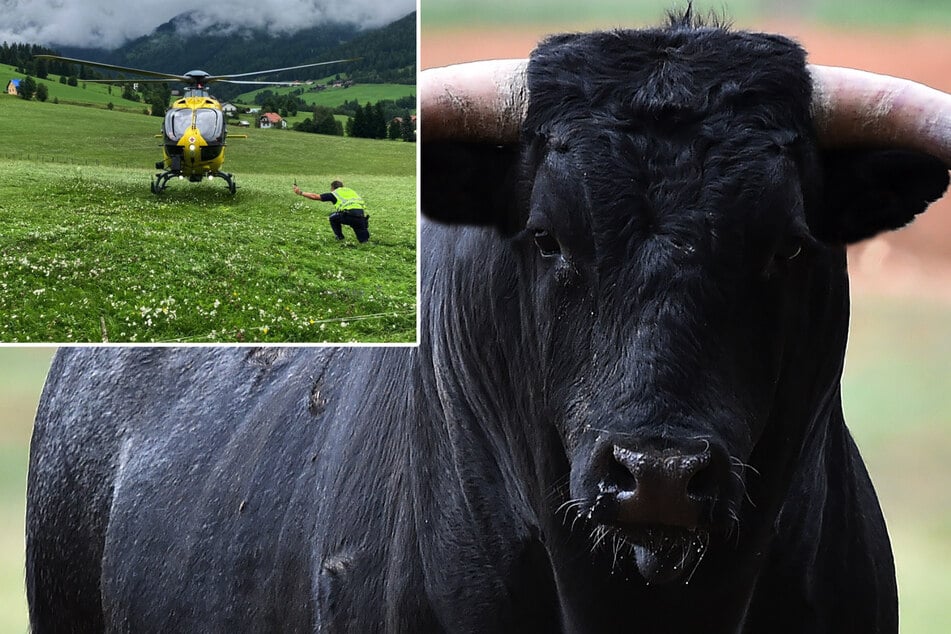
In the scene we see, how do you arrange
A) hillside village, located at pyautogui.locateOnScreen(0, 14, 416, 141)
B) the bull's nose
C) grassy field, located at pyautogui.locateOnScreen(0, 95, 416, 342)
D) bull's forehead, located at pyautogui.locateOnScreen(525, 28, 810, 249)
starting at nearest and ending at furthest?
the bull's nose, bull's forehead, located at pyautogui.locateOnScreen(525, 28, 810, 249), hillside village, located at pyautogui.locateOnScreen(0, 14, 416, 141), grassy field, located at pyautogui.locateOnScreen(0, 95, 416, 342)

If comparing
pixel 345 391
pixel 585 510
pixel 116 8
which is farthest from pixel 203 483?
pixel 585 510

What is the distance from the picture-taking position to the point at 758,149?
11.6 feet

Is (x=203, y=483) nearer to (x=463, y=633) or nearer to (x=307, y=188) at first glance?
(x=307, y=188)

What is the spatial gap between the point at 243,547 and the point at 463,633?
1.47 meters

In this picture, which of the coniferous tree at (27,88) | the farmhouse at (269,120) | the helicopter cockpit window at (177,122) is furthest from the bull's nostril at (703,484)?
the coniferous tree at (27,88)

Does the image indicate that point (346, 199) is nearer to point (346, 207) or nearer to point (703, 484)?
point (346, 207)

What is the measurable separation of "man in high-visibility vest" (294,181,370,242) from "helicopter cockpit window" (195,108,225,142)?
0.36m

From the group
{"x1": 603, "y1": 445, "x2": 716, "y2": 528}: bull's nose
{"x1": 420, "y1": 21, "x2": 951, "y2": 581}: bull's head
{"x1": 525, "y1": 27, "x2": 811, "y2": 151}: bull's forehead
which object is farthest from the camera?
{"x1": 525, "y1": 27, "x2": 811, "y2": 151}: bull's forehead

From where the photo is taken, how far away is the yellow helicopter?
4.88 meters

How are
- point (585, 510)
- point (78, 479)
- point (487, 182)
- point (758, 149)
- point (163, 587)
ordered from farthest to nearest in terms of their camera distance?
1. point (78, 479)
2. point (163, 587)
3. point (487, 182)
4. point (758, 149)
5. point (585, 510)

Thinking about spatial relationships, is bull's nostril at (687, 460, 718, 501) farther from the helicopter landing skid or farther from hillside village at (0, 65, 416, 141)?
the helicopter landing skid

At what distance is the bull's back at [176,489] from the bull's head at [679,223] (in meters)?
1.66

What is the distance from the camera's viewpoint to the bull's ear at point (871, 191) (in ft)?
12.4

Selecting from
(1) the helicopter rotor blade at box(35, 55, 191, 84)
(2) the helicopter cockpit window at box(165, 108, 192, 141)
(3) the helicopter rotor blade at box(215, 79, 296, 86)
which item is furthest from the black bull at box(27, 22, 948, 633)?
(1) the helicopter rotor blade at box(35, 55, 191, 84)
